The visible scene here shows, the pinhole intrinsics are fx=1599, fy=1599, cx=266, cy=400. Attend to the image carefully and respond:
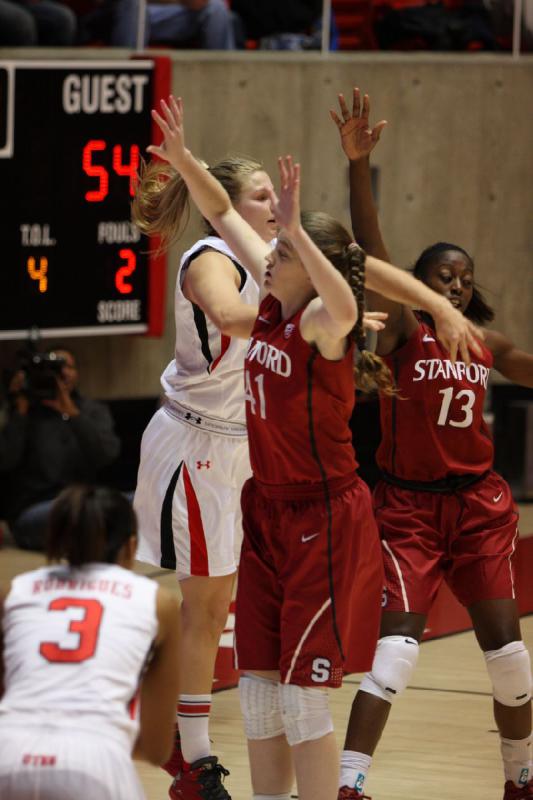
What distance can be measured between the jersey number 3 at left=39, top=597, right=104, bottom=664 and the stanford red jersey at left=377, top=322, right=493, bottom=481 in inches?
68.8

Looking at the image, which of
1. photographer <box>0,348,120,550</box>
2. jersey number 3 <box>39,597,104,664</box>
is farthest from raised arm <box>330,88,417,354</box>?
photographer <box>0,348,120,550</box>

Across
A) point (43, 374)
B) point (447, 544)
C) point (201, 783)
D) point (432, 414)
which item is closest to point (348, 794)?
point (201, 783)

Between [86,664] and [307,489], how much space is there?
40.1 inches

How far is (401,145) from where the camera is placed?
10172mm

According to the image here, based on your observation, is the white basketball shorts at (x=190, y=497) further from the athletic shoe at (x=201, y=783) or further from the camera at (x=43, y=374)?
the camera at (x=43, y=374)

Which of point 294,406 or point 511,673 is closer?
point 294,406

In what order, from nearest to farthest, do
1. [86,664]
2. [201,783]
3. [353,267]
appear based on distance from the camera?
[86,664], [353,267], [201,783]

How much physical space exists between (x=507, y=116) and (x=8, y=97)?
3.88 metres

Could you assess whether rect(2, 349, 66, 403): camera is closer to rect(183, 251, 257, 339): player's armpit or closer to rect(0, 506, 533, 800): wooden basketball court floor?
rect(0, 506, 533, 800): wooden basketball court floor

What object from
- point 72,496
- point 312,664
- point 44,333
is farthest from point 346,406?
point 44,333

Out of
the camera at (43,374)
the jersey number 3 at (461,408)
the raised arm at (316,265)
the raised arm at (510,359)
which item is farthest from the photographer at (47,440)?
the raised arm at (316,265)

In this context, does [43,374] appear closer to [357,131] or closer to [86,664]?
[357,131]

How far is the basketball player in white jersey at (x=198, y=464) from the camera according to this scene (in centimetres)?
447

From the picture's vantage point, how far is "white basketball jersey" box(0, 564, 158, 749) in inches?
110
